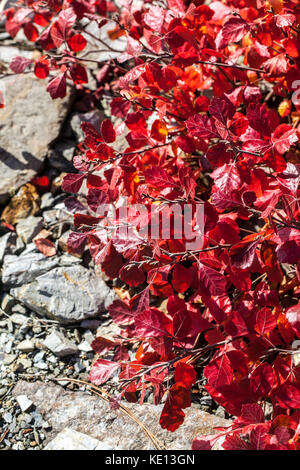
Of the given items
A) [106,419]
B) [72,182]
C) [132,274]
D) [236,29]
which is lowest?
[106,419]

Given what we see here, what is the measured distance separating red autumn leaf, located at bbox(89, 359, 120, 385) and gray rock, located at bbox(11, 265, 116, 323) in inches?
13.9

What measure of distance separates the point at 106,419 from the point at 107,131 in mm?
1053

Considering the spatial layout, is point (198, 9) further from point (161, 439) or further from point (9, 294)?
point (161, 439)

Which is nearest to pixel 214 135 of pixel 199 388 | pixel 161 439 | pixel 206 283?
pixel 206 283

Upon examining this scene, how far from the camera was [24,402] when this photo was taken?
1680 mm

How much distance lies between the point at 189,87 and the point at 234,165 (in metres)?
0.64

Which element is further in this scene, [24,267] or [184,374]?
[24,267]

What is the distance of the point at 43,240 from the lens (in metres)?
2.04

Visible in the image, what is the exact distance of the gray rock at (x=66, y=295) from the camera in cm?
187

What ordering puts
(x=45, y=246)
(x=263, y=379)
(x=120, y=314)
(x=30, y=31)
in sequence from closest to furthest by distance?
1. (x=263, y=379)
2. (x=120, y=314)
3. (x=45, y=246)
4. (x=30, y=31)

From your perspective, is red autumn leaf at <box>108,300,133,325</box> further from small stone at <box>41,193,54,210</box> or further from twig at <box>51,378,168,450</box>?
small stone at <box>41,193,54,210</box>

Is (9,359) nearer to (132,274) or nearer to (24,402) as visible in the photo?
(24,402)

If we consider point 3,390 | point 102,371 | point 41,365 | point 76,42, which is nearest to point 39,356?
point 41,365

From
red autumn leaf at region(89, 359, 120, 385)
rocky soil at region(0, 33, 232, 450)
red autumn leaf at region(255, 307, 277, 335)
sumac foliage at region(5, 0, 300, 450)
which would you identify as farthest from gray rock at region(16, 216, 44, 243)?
red autumn leaf at region(255, 307, 277, 335)
